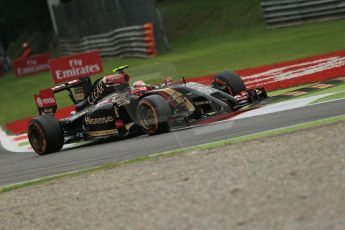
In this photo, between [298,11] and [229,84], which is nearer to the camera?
[229,84]

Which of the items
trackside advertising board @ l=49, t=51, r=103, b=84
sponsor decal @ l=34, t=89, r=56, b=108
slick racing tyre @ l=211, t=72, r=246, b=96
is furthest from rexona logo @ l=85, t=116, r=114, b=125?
trackside advertising board @ l=49, t=51, r=103, b=84

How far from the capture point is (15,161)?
1230 cm

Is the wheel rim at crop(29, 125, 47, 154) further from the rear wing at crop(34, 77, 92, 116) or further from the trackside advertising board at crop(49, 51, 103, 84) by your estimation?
the trackside advertising board at crop(49, 51, 103, 84)

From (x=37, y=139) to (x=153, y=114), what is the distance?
7.87 feet

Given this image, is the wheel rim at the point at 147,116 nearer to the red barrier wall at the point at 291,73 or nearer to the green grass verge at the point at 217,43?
the green grass verge at the point at 217,43

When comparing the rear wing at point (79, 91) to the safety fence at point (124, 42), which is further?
the safety fence at point (124, 42)

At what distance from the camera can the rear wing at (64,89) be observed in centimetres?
1300

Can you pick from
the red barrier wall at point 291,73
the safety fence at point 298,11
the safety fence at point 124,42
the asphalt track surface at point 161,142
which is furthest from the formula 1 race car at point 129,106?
the safety fence at point 124,42

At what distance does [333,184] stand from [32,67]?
35.4m

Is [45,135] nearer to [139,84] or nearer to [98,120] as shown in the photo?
[98,120]

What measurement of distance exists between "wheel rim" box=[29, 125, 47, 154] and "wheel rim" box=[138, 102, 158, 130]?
1.84 m

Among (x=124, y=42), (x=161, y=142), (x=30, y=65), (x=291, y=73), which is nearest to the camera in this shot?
(x=161, y=142)

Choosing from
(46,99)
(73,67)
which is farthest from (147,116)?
(73,67)

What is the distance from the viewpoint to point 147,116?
11.1 metres
